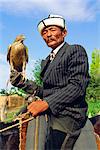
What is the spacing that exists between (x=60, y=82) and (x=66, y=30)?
43 centimetres

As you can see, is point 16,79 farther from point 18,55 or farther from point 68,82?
point 68,82

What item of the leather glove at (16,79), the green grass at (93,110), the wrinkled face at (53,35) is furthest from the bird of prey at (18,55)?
the green grass at (93,110)

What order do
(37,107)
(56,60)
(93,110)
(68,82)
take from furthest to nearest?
(93,110) < (56,60) < (68,82) < (37,107)

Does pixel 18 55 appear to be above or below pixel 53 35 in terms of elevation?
below

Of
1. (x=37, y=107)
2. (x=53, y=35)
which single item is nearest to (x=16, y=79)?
(x=37, y=107)

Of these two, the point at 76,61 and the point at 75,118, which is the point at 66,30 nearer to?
the point at 76,61

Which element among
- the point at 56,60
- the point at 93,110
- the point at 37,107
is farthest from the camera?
the point at 93,110

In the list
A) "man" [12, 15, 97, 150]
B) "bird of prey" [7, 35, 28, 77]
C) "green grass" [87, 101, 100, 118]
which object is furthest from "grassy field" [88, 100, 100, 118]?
"bird of prey" [7, 35, 28, 77]

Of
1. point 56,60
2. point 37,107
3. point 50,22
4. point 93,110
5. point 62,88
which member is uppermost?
point 50,22

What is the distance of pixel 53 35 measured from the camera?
10.2ft

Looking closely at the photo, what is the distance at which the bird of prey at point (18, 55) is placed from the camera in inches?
116

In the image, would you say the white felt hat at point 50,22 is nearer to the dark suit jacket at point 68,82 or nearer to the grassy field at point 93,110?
the dark suit jacket at point 68,82

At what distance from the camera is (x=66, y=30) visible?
3.19m

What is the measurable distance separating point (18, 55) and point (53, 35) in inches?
13.2
